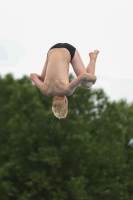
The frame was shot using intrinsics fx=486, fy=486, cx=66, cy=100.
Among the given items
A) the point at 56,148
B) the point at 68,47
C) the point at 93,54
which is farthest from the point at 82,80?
the point at 56,148

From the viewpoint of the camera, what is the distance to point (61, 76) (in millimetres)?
7707

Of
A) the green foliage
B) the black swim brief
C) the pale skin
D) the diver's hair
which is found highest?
the green foliage

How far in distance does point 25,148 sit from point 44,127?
1914 mm

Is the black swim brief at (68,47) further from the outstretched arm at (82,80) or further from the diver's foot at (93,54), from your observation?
the outstretched arm at (82,80)

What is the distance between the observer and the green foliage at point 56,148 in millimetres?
30812

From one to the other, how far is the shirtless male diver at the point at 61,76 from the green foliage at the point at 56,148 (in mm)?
21238

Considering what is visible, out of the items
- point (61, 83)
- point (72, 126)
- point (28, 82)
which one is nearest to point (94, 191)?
point (72, 126)

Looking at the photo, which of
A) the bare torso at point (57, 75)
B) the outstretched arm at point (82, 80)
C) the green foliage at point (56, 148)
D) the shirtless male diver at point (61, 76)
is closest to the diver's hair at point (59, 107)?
the shirtless male diver at point (61, 76)

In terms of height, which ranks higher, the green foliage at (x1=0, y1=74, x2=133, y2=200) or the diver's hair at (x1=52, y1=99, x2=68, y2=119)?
the green foliage at (x1=0, y1=74, x2=133, y2=200)

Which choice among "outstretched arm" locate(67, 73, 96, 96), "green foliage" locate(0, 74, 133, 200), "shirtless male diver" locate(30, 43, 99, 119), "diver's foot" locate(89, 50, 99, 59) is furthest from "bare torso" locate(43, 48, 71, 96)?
"green foliage" locate(0, 74, 133, 200)

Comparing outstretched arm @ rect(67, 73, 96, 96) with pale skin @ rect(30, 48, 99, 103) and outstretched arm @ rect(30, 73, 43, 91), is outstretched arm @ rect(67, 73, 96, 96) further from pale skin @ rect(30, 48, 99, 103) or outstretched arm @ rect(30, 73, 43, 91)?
outstretched arm @ rect(30, 73, 43, 91)

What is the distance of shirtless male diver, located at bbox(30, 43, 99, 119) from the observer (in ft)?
25.1

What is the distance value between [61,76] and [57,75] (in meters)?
0.07

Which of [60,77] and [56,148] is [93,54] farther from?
[56,148]
